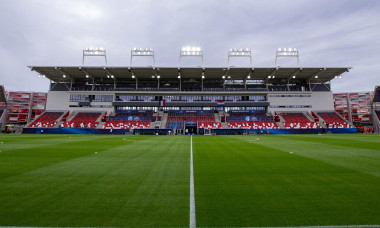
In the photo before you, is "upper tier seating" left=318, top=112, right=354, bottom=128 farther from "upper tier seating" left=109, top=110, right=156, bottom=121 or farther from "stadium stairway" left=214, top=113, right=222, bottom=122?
"upper tier seating" left=109, top=110, right=156, bottom=121

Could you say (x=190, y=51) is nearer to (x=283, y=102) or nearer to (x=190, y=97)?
(x=190, y=97)

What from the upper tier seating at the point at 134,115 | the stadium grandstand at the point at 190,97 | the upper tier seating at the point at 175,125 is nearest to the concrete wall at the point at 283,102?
the stadium grandstand at the point at 190,97

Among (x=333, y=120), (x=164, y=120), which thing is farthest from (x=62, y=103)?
(x=333, y=120)

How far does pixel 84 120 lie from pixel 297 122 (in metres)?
54.1

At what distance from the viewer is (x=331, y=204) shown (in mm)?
4211

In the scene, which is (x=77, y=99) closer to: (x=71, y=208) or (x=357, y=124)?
(x=71, y=208)

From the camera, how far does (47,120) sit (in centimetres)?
4981

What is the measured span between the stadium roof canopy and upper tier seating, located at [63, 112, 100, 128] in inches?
434

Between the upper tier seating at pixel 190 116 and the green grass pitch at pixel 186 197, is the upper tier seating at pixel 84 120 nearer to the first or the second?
the upper tier seating at pixel 190 116

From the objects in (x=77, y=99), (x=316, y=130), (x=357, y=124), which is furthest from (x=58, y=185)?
(x=357, y=124)

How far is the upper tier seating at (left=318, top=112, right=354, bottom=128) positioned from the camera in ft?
159

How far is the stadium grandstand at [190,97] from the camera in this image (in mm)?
50062

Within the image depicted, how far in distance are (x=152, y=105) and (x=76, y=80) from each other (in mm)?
24349

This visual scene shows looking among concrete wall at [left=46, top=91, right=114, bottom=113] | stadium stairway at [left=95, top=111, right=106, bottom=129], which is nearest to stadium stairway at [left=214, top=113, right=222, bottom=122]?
stadium stairway at [left=95, top=111, right=106, bottom=129]
